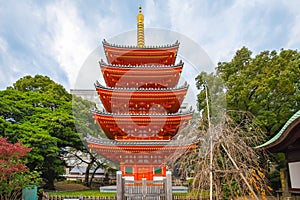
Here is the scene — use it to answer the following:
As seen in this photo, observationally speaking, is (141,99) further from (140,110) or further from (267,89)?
(267,89)

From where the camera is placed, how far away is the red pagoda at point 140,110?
525 inches

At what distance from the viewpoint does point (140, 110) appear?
14.8 meters

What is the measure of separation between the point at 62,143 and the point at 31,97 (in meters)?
4.30

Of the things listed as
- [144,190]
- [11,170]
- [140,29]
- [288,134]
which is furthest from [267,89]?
[11,170]

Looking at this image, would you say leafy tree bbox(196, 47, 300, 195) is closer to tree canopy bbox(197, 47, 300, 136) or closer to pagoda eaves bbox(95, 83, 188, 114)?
tree canopy bbox(197, 47, 300, 136)

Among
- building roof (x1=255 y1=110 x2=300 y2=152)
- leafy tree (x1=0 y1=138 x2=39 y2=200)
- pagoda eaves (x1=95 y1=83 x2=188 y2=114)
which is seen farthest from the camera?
pagoda eaves (x1=95 y1=83 x2=188 y2=114)

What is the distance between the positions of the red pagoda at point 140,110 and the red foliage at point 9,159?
350 cm

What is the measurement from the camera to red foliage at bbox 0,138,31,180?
9.61 m

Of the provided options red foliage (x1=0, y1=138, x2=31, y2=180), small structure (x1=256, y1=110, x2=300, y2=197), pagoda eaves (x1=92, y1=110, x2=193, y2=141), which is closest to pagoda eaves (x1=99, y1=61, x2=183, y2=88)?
pagoda eaves (x1=92, y1=110, x2=193, y2=141)

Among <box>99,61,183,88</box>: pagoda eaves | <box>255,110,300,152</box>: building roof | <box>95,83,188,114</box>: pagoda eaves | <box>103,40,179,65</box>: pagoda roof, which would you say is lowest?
<box>255,110,300,152</box>: building roof

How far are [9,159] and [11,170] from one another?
644mm

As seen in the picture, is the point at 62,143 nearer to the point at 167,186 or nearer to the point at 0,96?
the point at 0,96

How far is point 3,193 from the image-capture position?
1050 centimetres

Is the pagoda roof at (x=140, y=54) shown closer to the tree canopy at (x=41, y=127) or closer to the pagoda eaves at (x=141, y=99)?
the pagoda eaves at (x=141, y=99)
